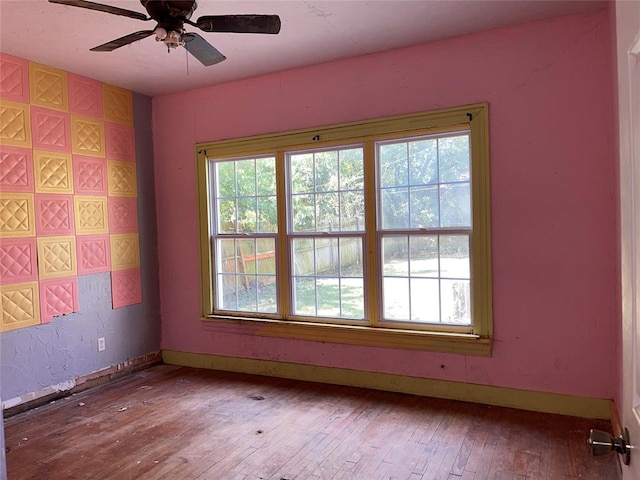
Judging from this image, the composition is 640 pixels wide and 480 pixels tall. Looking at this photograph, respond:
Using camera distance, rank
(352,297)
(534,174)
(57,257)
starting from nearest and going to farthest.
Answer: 1. (534,174)
2. (57,257)
3. (352,297)

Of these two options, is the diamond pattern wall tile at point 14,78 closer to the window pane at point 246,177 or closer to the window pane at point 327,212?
the window pane at point 246,177

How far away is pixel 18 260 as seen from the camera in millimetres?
3557

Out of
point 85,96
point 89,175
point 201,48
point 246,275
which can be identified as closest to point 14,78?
point 85,96

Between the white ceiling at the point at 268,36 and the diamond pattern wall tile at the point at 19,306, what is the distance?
1829 mm

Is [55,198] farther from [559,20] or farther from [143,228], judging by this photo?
[559,20]

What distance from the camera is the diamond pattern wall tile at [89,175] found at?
404 cm

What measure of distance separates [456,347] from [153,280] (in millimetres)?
3139

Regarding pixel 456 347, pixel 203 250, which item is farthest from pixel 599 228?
pixel 203 250

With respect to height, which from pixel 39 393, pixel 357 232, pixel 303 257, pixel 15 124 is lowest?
pixel 39 393

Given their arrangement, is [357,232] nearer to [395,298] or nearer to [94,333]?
[395,298]

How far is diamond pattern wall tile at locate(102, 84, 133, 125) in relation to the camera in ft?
14.2

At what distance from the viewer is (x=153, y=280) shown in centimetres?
480

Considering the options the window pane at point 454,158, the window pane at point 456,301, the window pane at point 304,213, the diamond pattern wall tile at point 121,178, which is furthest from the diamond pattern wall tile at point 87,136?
the window pane at point 456,301

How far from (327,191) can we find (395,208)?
0.65 metres
